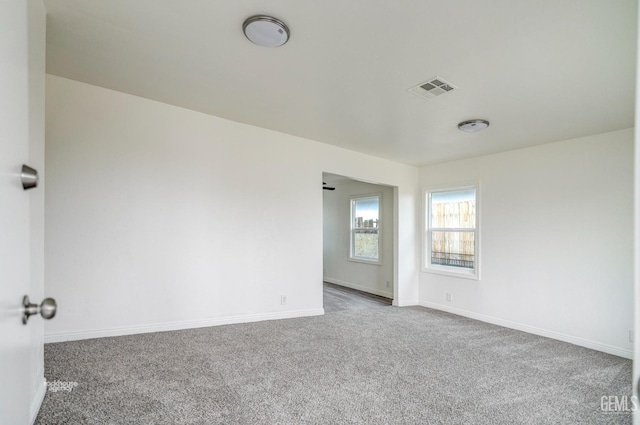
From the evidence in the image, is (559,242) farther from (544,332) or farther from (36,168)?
(36,168)

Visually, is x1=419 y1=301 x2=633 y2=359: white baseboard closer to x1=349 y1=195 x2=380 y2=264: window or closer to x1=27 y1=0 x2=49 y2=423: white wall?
x1=349 y1=195 x2=380 y2=264: window

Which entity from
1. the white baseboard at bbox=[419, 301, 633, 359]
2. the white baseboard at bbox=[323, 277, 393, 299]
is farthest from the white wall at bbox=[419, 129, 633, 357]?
the white baseboard at bbox=[323, 277, 393, 299]

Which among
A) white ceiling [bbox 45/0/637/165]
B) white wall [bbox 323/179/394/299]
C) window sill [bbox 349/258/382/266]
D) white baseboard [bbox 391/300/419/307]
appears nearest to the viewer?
white ceiling [bbox 45/0/637/165]

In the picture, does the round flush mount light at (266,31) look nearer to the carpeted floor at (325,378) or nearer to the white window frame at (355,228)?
the carpeted floor at (325,378)

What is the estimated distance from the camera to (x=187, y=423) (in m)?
1.89

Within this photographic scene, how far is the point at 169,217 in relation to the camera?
11.3 feet

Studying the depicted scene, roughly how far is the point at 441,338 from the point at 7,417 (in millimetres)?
3742

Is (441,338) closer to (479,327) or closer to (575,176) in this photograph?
(479,327)

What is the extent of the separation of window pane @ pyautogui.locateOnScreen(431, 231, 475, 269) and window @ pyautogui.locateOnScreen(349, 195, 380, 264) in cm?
137

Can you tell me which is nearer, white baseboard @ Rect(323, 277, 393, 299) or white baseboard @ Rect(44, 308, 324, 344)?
white baseboard @ Rect(44, 308, 324, 344)

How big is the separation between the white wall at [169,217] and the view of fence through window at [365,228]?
8.21 feet

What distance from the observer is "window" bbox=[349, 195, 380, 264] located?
677cm

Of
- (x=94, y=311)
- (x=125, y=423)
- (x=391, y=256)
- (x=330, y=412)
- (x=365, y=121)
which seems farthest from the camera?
(x=391, y=256)

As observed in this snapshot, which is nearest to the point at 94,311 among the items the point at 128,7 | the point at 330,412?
the point at 330,412
